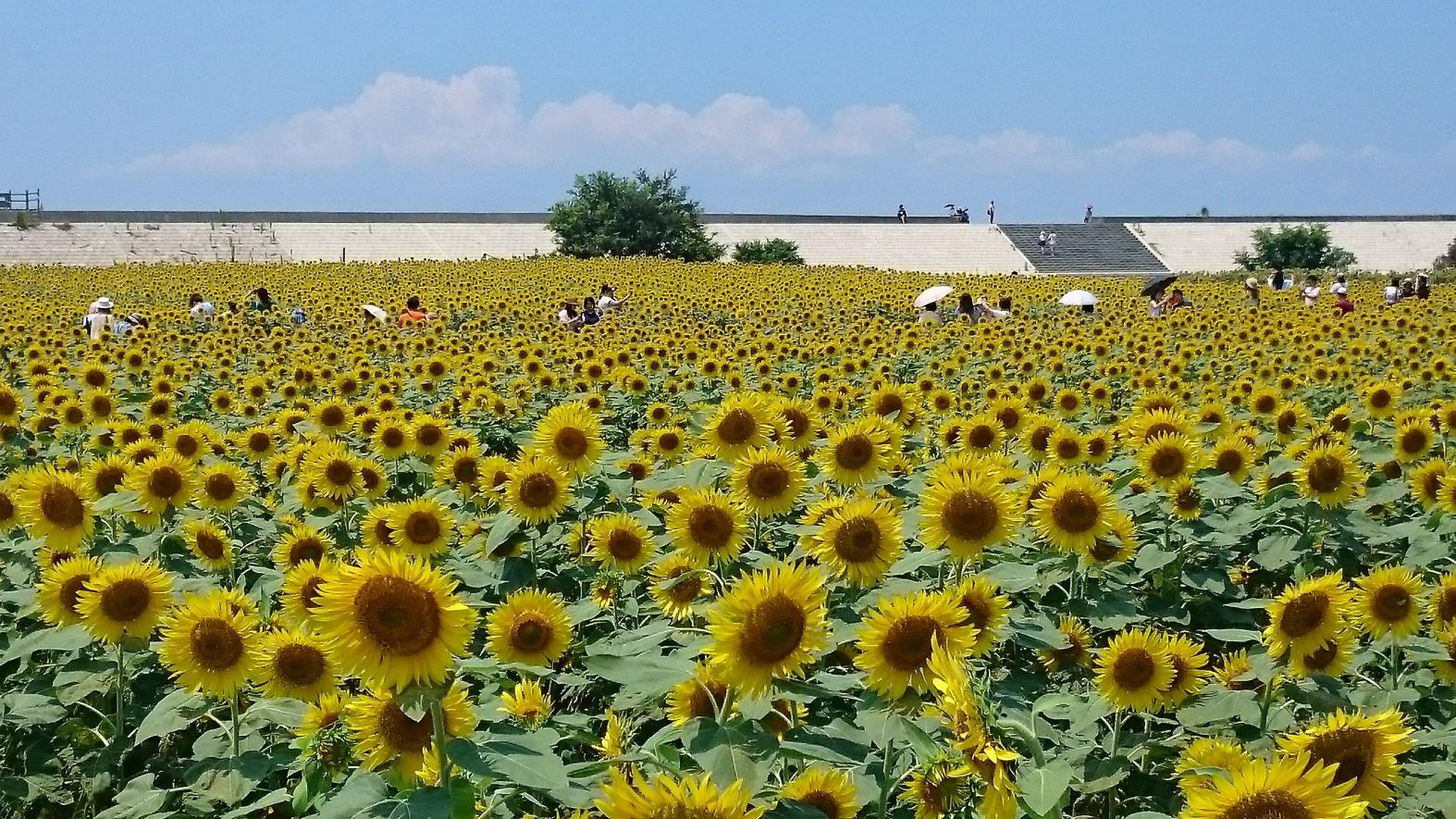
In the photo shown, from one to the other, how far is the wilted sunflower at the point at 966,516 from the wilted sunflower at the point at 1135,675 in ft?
1.32

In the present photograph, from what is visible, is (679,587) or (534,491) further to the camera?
(534,491)

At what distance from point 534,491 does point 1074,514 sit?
67.5 inches

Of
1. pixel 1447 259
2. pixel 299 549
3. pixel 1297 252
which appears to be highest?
pixel 1297 252

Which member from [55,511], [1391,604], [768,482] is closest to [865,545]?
[768,482]

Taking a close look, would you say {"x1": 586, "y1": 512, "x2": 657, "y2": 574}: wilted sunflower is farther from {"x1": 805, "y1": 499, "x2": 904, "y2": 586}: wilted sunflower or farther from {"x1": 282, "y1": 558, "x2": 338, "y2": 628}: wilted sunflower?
{"x1": 805, "y1": 499, "x2": 904, "y2": 586}: wilted sunflower

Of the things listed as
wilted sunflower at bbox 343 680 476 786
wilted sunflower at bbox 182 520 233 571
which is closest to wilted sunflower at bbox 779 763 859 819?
wilted sunflower at bbox 343 680 476 786

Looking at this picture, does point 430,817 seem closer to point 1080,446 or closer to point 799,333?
point 1080,446

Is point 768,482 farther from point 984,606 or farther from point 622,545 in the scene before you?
point 984,606

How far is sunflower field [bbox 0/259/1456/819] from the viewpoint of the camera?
5.82 ft

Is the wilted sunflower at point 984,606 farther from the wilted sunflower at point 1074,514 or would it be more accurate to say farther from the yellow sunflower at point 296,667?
the yellow sunflower at point 296,667

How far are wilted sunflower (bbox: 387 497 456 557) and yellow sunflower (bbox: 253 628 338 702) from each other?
957mm

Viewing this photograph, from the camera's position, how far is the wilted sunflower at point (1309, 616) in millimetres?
2590

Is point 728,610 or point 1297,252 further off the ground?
point 1297,252

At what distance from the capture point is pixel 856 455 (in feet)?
11.6
